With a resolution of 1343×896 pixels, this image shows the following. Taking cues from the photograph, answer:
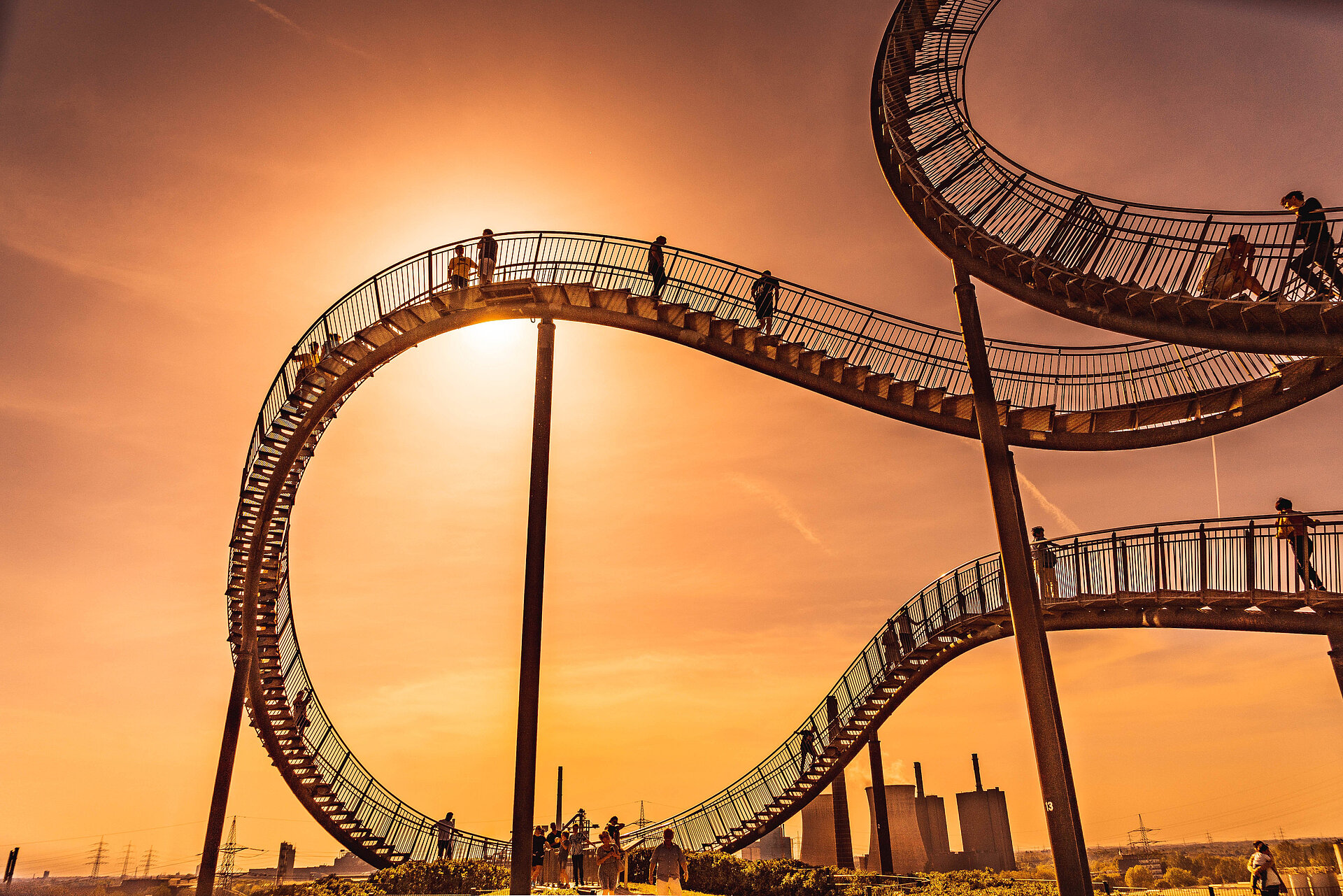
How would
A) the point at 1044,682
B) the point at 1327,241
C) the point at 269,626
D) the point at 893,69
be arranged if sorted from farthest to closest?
the point at 269,626
the point at 893,69
the point at 1044,682
the point at 1327,241

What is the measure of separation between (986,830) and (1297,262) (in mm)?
27932

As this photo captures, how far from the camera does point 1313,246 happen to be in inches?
410

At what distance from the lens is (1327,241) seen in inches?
402

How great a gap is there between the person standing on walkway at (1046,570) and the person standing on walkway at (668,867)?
Answer: 9.26m

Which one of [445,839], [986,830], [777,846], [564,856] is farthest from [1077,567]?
[986,830]

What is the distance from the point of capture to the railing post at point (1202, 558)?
14.2 m

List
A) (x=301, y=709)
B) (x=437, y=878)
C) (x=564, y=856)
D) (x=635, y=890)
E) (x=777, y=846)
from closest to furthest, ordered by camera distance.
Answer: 1. (x=635, y=890)
2. (x=564, y=856)
3. (x=437, y=878)
4. (x=301, y=709)
5. (x=777, y=846)

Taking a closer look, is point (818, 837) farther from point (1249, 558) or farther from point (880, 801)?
point (1249, 558)

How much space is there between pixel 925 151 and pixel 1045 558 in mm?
8766

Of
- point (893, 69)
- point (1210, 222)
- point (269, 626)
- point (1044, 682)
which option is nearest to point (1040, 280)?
point (1210, 222)

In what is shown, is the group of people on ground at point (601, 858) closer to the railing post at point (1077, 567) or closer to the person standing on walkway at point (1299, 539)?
the railing post at point (1077, 567)

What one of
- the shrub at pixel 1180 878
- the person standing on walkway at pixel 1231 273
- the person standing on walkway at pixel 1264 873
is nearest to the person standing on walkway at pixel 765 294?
the person standing on walkway at pixel 1231 273

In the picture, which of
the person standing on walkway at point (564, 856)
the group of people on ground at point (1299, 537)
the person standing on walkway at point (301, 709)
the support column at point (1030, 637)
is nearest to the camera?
the support column at point (1030, 637)

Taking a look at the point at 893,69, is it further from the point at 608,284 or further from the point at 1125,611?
the point at 1125,611
